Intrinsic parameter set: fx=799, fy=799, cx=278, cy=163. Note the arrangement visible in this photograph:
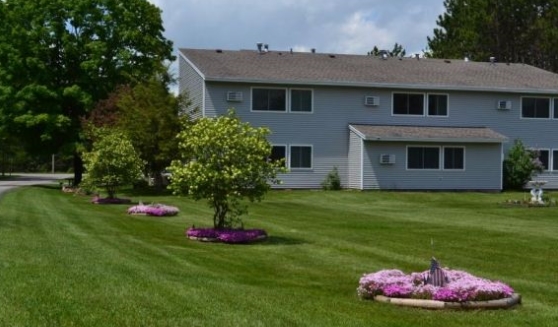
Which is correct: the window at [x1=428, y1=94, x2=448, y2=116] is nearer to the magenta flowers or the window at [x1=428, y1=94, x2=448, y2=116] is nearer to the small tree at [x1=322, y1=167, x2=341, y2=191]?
the small tree at [x1=322, y1=167, x2=341, y2=191]

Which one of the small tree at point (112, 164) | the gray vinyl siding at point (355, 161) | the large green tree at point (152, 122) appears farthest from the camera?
the gray vinyl siding at point (355, 161)

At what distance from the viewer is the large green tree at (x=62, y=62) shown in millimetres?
43312

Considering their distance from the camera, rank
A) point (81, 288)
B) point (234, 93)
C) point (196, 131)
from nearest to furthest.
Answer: point (81, 288)
point (196, 131)
point (234, 93)

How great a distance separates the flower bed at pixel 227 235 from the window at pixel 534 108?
1067 inches

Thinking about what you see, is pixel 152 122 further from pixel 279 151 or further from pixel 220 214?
pixel 220 214

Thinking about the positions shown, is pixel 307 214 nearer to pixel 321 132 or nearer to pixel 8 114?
pixel 321 132

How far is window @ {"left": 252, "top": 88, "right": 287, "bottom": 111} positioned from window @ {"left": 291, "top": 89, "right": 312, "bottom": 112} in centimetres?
44

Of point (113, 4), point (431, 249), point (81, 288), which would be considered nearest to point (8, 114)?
point (113, 4)

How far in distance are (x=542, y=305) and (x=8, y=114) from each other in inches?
1537

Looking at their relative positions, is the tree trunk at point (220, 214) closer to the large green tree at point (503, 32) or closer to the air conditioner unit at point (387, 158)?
the air conditioner unit at point (387, 158)

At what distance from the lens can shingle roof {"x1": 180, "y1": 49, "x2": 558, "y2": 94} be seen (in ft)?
123

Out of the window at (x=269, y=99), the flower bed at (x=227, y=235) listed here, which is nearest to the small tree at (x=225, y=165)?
the flower bed at (x=227, y=235)

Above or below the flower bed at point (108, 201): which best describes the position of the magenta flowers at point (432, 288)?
below

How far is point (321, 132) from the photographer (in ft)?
124
